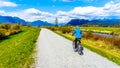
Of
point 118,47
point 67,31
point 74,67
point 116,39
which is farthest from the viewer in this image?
point 67,31

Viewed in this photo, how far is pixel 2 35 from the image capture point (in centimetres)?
4631

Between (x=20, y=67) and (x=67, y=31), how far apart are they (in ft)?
200

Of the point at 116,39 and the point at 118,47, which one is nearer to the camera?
the point at 118,47

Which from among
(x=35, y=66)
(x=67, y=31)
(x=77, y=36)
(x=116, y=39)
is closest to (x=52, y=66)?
(x=35, y=66)

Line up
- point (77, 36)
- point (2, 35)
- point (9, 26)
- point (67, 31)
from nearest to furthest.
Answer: point (77, 36)
point (2, 35)
point (67, 31)
point (9, 26)

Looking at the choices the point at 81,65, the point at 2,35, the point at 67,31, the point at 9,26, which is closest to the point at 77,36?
the point at 81,65

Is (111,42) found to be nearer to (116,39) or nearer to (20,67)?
(116,39)

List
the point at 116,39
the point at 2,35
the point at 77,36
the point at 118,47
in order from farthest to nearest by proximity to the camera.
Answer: the point at 2,35, the point at 116,39, the point at 118,47, the point at 77,36

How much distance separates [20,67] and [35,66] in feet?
2.56

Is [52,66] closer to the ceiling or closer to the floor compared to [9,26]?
closer to the ceiling

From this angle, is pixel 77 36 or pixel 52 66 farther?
pixel 77 36

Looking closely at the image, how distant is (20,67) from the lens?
11.8m

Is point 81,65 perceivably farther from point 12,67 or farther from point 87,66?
point 12,67

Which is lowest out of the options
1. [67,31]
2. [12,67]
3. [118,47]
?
[67,31]
